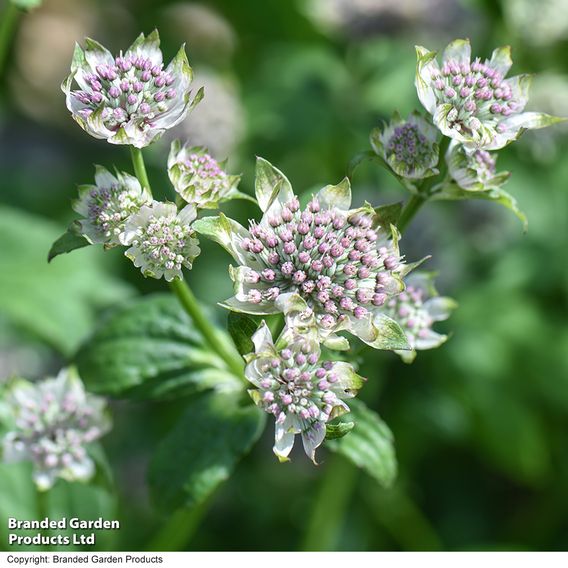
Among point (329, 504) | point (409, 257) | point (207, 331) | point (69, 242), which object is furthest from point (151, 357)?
point (409, 257)

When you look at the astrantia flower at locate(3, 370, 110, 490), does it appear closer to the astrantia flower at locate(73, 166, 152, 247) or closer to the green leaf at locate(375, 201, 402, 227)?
the astrantia flower at locate(73, 166, 152, 247)

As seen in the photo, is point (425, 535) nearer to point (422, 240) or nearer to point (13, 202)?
point (422, 240)

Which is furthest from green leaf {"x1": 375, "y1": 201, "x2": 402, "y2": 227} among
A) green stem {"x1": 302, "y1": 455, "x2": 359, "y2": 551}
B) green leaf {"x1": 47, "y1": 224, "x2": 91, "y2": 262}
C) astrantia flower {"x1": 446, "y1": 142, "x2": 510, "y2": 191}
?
green stem {"x1": 302, "y1": 455, "x2": 359, "y2": 551}

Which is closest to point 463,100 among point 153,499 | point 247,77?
point 153,499

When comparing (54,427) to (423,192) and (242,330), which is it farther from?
(423,192)

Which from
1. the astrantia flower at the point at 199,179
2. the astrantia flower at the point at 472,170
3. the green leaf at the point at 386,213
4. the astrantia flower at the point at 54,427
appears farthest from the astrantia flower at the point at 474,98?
the astrantia flower at the point at 54,427
